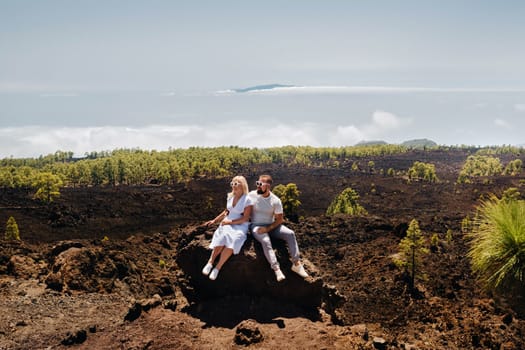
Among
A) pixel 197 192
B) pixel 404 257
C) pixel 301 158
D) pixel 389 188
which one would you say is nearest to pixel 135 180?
pixel 197 192

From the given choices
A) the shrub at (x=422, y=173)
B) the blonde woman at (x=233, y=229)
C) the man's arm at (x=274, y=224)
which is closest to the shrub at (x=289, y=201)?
the man's arm at (x=274, y=224)

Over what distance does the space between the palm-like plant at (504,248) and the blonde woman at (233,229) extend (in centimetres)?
487

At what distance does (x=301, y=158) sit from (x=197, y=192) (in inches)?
3019

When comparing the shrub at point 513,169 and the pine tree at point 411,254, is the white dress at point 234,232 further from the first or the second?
the shrub at point 513,169

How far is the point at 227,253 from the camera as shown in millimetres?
8344

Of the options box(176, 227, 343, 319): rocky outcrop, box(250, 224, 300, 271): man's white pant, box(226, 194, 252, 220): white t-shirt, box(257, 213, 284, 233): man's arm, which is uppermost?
box(226, 194, 252, 220): white t-shirt

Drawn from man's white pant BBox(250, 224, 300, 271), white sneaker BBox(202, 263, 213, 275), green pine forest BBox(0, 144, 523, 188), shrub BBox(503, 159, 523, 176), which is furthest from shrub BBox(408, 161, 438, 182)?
white sneaker BBox(202, 263, 213, 275)

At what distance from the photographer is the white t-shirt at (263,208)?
859 cm

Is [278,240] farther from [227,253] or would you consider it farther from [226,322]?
[226,322]

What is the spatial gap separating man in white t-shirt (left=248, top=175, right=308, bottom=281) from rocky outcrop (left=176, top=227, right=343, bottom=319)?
0.99 feet

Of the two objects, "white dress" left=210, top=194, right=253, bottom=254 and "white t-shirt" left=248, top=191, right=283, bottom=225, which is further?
"white t-shirt" left=248, top=191, right=283, bottom=225

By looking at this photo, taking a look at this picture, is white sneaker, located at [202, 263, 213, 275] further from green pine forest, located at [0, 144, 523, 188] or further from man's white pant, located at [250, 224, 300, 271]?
green pine forest, located at [0, 144, 523, 188]

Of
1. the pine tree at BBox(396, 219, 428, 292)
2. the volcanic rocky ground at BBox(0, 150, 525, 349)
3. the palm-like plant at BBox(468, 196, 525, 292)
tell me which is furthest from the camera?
the pine tree at BBox(396, 219, 428, 292)

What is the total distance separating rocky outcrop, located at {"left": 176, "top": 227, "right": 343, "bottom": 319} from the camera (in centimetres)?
895
